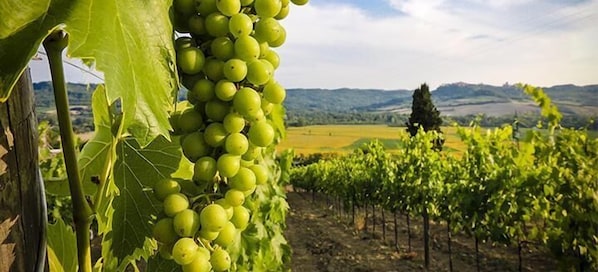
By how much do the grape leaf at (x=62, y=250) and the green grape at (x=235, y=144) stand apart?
38 centimetres

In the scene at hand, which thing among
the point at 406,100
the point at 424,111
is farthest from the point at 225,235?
the point at 406,100

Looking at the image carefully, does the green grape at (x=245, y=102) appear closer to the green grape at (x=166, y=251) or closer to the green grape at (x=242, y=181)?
the green grape at (x=242, y=181)

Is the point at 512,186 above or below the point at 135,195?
below

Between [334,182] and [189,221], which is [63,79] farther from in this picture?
[334,182]

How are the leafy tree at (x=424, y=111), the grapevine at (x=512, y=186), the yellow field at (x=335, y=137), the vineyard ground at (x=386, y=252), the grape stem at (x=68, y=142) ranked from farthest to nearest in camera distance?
the yellow field at (x=335, y=137) → the leafy tree at (x=424, y=111) → the vineyard ground at (x=386, y=252) → the grapevine at (x=512, y=186) → the grape stem at (x=68, y=142)

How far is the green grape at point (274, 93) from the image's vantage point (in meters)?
0.71

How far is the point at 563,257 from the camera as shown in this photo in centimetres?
550

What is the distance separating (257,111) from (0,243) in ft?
1.09

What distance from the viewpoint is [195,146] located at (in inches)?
27.3

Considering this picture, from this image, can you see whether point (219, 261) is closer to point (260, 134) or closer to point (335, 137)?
point (260, 134)

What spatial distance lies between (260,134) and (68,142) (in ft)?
0.77

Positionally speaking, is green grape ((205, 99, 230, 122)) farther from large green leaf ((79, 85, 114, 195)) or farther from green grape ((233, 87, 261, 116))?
large green leaf ((79, 85, 114, 195))

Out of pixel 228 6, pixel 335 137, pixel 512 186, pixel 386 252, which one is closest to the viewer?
pixel 228 6

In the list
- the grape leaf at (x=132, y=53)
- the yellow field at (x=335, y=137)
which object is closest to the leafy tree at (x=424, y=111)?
the yellow field at (x=335, y=137)
